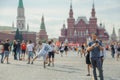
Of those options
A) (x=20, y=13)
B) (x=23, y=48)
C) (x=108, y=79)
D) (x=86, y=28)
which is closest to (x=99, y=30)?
(x=86, y=28)

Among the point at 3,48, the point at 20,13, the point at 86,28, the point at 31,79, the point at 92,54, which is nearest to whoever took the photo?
the point at 92,54

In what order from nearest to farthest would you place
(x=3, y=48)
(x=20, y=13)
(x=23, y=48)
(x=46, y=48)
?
1. (x=46, y=48)
2. (x=3, y=48)
3. (x=23, y=48)
4. (x=20, y=13)

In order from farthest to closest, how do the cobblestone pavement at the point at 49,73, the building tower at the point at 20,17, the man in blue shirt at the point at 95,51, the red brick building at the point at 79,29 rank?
the building tower at the point at 20,17 < the red brick building at the point at 79,29 < the cobblestone pavement at the point at 49,73 < the man in blue shirt at the point at 95,51

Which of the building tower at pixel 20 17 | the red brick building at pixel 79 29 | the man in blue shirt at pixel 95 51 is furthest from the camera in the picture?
the building tower at pixel 20 17

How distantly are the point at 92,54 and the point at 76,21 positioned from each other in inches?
5361

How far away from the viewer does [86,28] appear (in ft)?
471

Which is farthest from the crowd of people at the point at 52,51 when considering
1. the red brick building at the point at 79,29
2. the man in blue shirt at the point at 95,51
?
the red brick building at the point at 79,29

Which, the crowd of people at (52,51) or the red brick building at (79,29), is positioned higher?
the red brick building at (79,29)

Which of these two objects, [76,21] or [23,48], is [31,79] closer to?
[23,48]

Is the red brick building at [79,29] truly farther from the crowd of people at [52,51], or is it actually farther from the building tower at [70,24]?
the crowd of people at [52,51]

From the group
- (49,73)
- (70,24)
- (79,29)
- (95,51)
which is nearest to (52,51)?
(49,73)

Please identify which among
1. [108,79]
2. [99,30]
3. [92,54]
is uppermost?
A: [99,30]

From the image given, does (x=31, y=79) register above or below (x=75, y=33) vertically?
below

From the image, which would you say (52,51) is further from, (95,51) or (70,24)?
(70,24)
